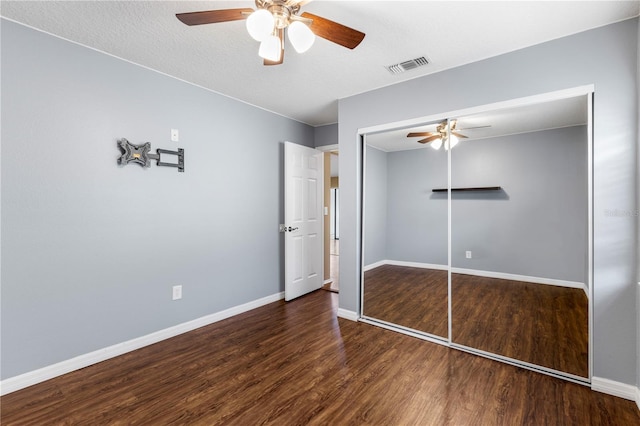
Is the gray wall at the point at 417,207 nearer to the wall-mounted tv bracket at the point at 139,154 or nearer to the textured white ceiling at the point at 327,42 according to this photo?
the textured white ceiling at the point at 327,42

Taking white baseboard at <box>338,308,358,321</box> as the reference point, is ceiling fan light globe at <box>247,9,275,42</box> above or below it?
above

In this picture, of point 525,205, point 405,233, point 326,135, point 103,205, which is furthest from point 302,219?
point 525,205

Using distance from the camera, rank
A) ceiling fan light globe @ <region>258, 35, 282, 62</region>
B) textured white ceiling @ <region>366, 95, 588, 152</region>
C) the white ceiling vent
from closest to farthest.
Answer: ceiling fan light globe @ <region>258, 35, 282, 62</region> < textured white ceiling @ <region>366, 95, 588, 152</region> < the white ceiling vent

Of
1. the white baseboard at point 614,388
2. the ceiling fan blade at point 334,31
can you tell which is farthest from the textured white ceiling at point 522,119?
the white baseboard at point 614,388

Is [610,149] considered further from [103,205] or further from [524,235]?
[103,205]

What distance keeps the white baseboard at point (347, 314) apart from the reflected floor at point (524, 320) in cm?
103

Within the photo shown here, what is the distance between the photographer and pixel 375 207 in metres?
3.30

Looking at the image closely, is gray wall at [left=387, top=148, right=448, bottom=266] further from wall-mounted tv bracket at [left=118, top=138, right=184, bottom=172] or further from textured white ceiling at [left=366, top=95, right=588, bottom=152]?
wall-mounted tv bracket at [left=118, top=138, right=184, bottom=172]

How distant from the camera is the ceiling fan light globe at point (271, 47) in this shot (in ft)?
5.29

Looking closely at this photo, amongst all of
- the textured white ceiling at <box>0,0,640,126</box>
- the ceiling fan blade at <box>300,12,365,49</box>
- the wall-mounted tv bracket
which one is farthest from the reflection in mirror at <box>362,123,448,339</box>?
the wall-mounted tv bracket

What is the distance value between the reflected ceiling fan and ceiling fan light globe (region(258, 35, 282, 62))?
1750mm

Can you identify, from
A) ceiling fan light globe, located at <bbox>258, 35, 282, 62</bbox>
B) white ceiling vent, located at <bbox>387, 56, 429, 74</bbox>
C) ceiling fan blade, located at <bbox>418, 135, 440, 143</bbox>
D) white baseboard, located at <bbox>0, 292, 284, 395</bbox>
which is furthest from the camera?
ceiling fan blade, located at <bbox>418, 135, 440, 143</bbox>

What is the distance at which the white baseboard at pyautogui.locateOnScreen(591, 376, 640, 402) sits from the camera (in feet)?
6.32

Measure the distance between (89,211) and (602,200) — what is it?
3901 mm
